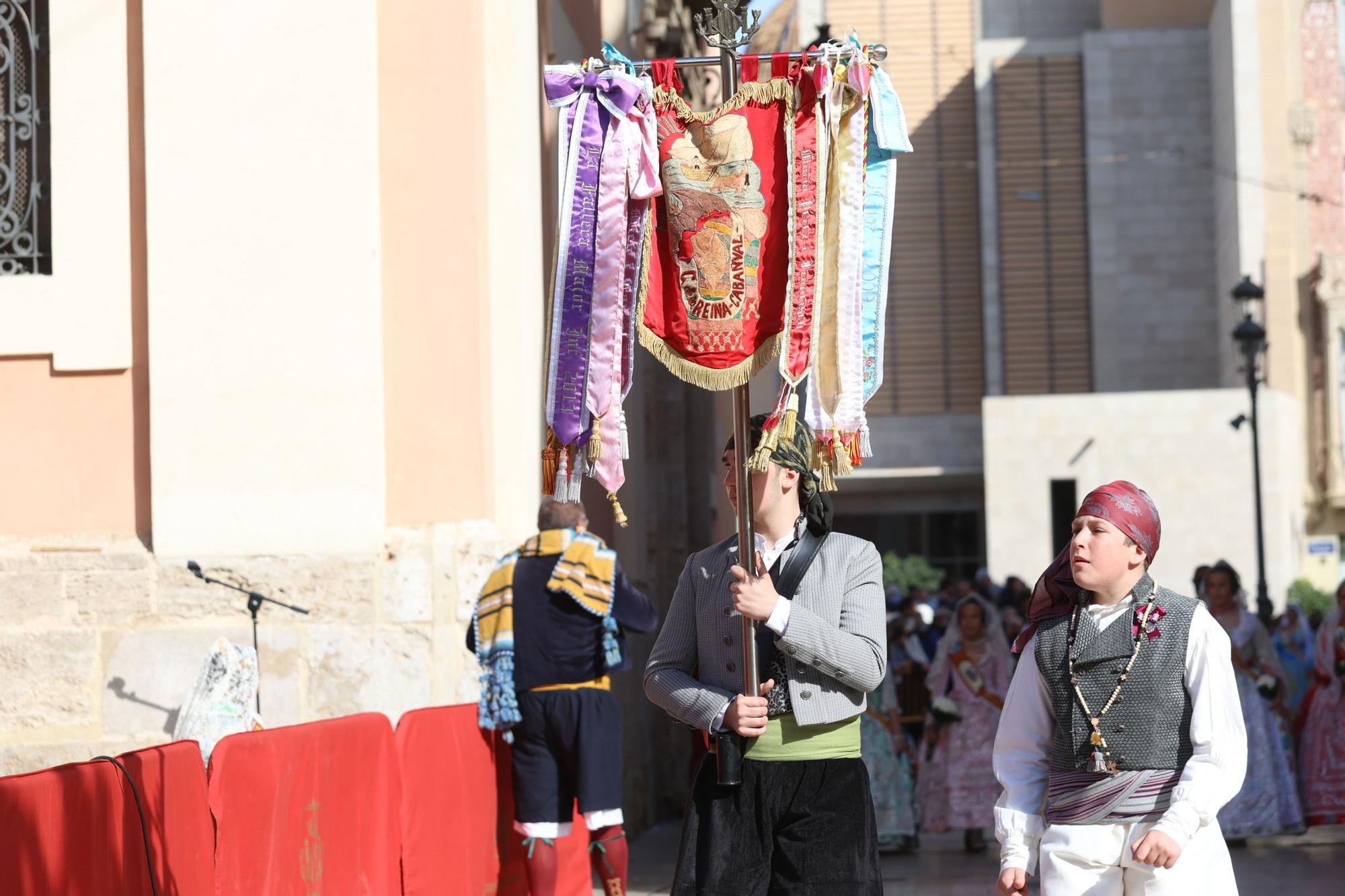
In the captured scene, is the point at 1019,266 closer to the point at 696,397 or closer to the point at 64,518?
the point at 696,397

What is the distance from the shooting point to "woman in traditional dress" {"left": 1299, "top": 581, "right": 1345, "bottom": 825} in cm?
1198

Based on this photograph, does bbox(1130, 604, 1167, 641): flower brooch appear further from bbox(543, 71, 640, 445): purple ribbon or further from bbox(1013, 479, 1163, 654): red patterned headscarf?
bbox(543, 71, 640, 445): purple ribbon

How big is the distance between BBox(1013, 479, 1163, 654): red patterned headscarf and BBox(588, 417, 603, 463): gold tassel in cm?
127

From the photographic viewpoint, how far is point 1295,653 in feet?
44.1

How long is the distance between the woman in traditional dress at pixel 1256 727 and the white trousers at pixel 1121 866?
24.6 feet

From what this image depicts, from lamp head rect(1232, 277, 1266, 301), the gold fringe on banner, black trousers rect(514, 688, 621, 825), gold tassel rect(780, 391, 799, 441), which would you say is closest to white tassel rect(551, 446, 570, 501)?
gold tassel rect(780, 391, 799, 441)

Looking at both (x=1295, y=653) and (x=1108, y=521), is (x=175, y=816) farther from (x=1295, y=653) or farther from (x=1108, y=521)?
(x=1295, y=653)

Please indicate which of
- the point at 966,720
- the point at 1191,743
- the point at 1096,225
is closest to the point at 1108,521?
the point at 1191,743

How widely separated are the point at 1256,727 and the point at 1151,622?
26.0 feet

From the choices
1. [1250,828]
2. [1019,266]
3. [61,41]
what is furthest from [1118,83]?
[61,41]

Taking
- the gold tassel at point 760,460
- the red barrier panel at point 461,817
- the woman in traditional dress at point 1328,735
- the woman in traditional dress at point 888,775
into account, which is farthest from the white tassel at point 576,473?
the woman in traditional dress at point 1328,735

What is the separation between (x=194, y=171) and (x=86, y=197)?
2.13ft

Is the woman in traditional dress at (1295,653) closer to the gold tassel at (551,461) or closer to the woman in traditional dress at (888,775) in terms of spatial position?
the woman in traditional dress at (888,775)

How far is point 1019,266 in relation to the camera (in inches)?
1702
